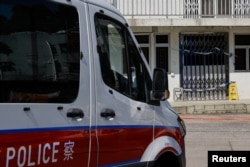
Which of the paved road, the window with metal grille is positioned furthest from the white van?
the window with metal grille

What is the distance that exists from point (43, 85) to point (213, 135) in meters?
9.56

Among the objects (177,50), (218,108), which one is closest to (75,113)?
(218,108)

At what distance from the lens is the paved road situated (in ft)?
32.0

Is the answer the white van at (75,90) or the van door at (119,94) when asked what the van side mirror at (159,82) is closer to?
the white van at (75,90)

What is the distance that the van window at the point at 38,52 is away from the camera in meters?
3.25

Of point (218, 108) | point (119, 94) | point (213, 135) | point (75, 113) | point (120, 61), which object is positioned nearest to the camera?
point (75, 113)

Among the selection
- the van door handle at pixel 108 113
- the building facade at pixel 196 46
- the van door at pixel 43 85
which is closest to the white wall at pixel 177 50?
the building facade at pixel 196 46

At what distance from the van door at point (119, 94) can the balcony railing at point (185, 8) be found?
1582cm

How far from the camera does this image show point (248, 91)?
21094 millimetres

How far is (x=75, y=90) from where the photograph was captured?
378 cm

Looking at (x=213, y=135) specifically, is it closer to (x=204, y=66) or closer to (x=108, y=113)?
(x=204, y=66)

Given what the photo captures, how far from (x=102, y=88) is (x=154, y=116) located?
955mm

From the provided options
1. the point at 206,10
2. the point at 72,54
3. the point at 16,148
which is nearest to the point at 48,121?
the point at 16,148

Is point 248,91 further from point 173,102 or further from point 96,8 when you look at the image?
point 96,8
